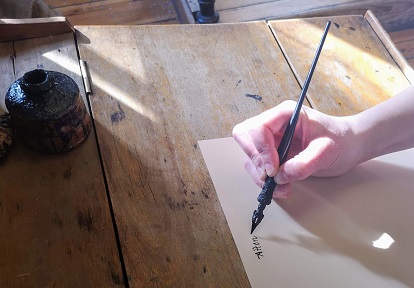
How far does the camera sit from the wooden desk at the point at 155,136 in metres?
0.63

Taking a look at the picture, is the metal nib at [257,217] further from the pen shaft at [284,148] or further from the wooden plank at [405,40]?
the wooden plank at [405,40]

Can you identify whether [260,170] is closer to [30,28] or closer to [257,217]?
[257,217]

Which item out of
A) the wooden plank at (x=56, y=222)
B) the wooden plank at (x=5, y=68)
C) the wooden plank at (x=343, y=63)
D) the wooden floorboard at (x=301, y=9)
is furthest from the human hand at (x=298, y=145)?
the wooden floorboard at (x=301, y=9)

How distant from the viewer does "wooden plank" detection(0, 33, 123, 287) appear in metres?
0.61

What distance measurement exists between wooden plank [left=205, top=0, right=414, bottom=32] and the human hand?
3.41 feet

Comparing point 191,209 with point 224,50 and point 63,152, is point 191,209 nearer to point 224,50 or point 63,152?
point 63,152

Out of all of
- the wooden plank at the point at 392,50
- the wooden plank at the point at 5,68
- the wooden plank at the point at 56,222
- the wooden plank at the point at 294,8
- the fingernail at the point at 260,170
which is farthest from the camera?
the wooden plank at the point at 294,8

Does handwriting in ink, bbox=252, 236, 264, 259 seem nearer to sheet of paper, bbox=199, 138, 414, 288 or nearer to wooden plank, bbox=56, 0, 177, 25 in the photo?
sheet of paper, bbox=199, 138, 414, 288

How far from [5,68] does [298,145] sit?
64 centimetres

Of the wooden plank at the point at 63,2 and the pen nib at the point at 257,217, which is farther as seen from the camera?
the wooden plank at the point at 63,2

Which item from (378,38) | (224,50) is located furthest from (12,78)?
(378,38)

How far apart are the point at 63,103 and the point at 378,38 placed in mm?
814

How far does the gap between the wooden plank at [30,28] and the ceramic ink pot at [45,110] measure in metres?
0.28

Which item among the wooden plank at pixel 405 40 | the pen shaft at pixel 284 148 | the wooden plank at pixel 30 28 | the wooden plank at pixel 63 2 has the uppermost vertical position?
the wooden plank at pixel 30 28
